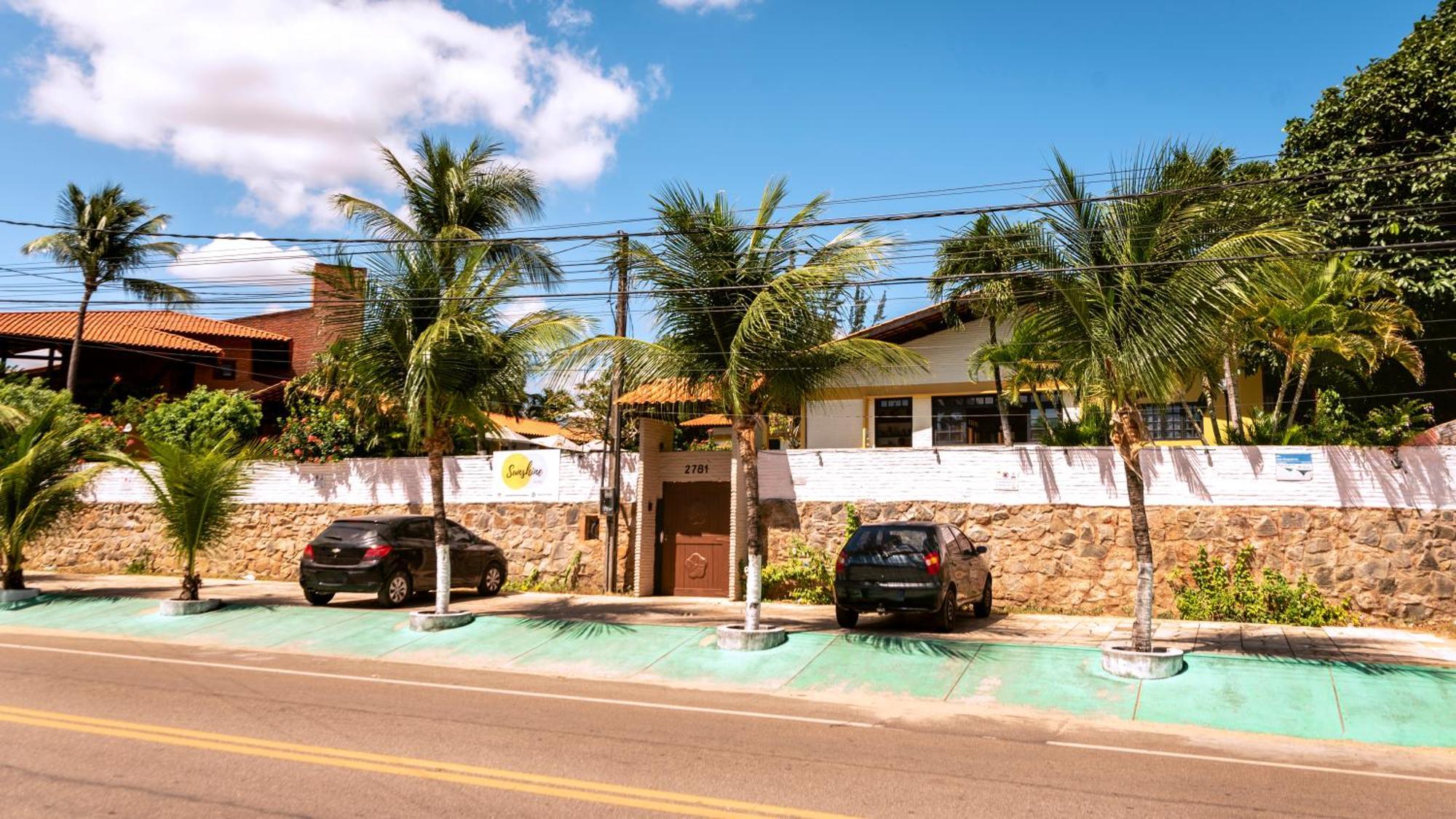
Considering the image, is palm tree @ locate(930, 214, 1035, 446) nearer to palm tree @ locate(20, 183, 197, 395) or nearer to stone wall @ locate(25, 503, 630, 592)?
stone wall @ locate(25, 503, 630, 592)

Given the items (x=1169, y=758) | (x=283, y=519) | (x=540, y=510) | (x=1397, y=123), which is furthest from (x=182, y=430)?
(x=1397, y=123)

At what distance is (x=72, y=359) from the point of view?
31.0m

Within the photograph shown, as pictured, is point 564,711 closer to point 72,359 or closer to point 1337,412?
point 1337,412

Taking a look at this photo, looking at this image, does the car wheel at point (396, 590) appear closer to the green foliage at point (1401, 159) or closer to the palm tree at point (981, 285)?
the palm tree at point (981, 285)

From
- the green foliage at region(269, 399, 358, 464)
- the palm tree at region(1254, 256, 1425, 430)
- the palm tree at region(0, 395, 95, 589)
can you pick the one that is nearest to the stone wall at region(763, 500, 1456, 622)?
the palm tree at region(1254, 256, 1425, 430)

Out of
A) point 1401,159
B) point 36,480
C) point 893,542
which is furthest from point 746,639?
point 1401,159

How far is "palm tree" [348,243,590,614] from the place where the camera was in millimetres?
15016

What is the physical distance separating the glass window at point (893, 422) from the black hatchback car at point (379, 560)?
10875mm

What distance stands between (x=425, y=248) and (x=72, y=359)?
22.0 metres

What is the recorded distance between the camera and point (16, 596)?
18.4m

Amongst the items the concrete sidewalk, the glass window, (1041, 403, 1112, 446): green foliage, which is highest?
the glass window

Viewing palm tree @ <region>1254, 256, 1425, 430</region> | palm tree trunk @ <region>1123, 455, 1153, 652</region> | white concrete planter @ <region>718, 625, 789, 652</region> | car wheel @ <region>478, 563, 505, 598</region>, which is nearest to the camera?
palm tree trunk @ <region>1123, 455, 1153, 652</region>

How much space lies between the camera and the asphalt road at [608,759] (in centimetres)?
653

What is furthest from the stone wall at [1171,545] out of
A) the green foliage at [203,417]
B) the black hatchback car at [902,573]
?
the green foliage at [203,417]
